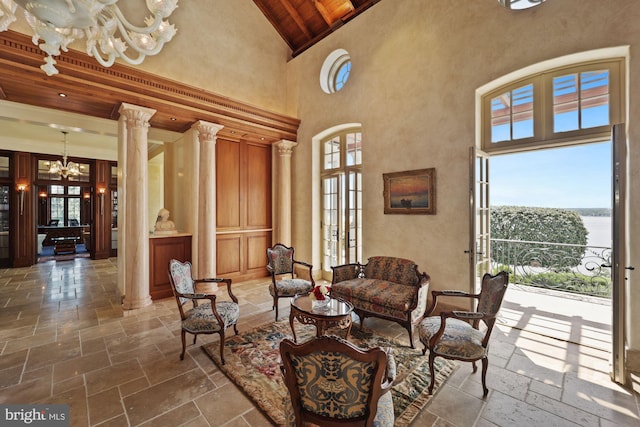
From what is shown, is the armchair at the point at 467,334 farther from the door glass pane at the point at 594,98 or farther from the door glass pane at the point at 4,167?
the door glass pane at the point at 4,167

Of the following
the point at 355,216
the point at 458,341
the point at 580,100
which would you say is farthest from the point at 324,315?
the point at 580,100

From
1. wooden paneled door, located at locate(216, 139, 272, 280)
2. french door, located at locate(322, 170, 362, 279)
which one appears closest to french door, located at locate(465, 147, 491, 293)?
french door, located at locate(322, 170, 362, 279)

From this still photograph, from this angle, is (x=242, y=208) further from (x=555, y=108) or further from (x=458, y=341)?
(x=555, y=108)

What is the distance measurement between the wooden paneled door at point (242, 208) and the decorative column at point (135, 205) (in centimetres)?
153

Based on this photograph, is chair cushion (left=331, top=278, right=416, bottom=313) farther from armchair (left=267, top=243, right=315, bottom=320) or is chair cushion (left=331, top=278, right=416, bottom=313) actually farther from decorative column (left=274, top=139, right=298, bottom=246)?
decorative column (left=274, top=139, right=298, bottom=246)

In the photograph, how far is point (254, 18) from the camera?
6.15 m

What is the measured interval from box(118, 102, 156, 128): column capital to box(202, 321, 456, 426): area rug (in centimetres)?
350

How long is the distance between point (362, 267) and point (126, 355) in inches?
125

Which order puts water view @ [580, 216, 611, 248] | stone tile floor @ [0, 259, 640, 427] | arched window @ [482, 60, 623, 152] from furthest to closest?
water view @ [580, 216, 611, 248] < arched window @ [482, 60, 623, 152] < stone tile floor @ [0, 259, 640, 427]

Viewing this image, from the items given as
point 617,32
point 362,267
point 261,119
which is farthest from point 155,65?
point 617,32

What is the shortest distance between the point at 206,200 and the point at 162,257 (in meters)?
1.28

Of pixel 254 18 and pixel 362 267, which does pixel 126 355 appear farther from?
pixel 254 18

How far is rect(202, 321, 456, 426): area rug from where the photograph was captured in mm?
2164

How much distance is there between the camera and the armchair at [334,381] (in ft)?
4.18
